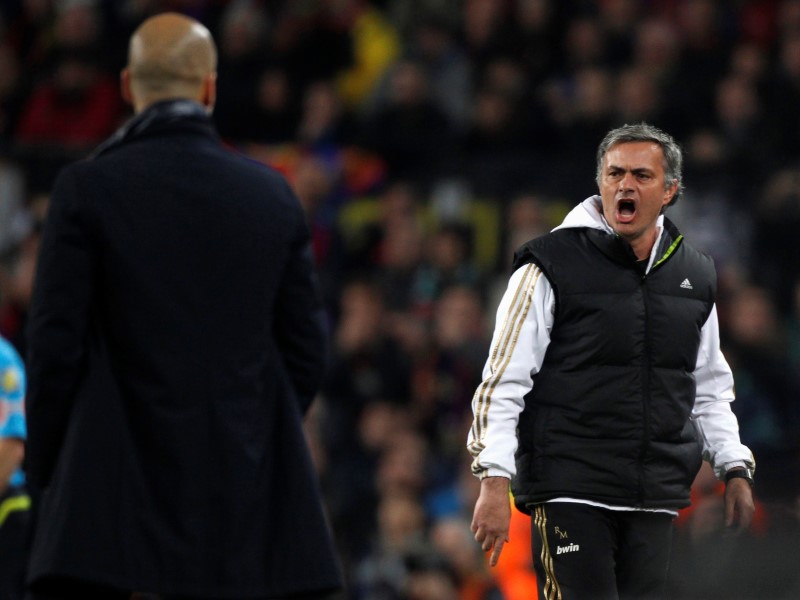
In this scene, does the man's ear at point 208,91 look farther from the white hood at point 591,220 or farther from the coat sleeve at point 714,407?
the coat sleeve at point 714,407

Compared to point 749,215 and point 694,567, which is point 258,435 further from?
point 749,215

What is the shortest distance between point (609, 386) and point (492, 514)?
0.56m

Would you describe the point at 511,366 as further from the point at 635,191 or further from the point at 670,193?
the point at 670,193

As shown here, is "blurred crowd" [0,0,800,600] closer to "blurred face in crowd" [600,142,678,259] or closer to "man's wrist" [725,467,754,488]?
"man's wrist" [725,467,754,488]

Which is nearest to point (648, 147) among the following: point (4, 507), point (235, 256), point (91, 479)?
point (235, 256)

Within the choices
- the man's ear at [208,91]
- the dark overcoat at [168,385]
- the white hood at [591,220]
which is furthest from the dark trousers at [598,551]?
the man's ear at [208,91]

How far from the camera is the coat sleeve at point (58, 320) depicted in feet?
12.1

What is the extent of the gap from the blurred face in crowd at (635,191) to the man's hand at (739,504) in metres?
0.77

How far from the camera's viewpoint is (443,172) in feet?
35.6

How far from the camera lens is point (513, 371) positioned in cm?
470

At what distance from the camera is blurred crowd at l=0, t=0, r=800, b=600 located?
8.86 meters

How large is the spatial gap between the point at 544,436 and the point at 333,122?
7.54 metres

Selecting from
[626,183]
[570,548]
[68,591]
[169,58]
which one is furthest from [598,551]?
[169,58]

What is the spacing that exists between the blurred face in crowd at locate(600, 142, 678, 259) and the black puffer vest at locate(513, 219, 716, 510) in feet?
0.21
